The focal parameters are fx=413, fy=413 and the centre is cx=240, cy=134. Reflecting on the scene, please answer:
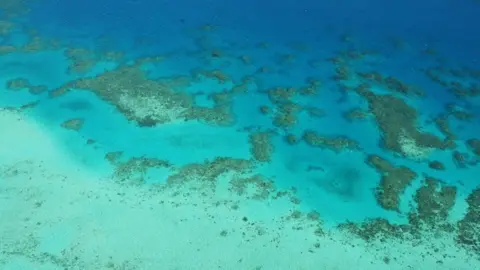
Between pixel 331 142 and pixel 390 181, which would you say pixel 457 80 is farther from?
pixel 390 181

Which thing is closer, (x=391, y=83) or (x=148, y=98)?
(x=148, y=98)

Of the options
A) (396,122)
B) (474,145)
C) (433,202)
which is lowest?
(433,202)

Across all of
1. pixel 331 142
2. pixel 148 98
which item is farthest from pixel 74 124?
pixel 331 142

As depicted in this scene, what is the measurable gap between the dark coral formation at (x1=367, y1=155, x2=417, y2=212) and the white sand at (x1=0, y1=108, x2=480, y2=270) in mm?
3279

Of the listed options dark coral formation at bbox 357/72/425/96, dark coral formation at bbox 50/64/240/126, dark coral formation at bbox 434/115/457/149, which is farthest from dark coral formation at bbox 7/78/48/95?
dark coral formation at bbox 434/115/457/149

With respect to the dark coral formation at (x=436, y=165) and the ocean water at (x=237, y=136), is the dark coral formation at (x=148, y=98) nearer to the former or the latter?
the ocean water at (x=237, y=136)

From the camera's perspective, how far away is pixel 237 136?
31.0 meters

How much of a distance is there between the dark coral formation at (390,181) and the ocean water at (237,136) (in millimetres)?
124

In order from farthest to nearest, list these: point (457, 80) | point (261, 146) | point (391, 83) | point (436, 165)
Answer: point (457, 80) → point (391, 83) → point (261, 146) → point (436, 165)

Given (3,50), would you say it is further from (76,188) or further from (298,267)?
(298,267)

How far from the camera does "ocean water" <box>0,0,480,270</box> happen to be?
2373cm

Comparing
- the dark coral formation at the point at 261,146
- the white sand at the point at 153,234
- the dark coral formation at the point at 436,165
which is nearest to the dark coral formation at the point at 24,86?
the white sand at the point at 153,234

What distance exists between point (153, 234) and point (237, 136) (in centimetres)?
1024

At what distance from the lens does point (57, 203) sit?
82.8 feet
